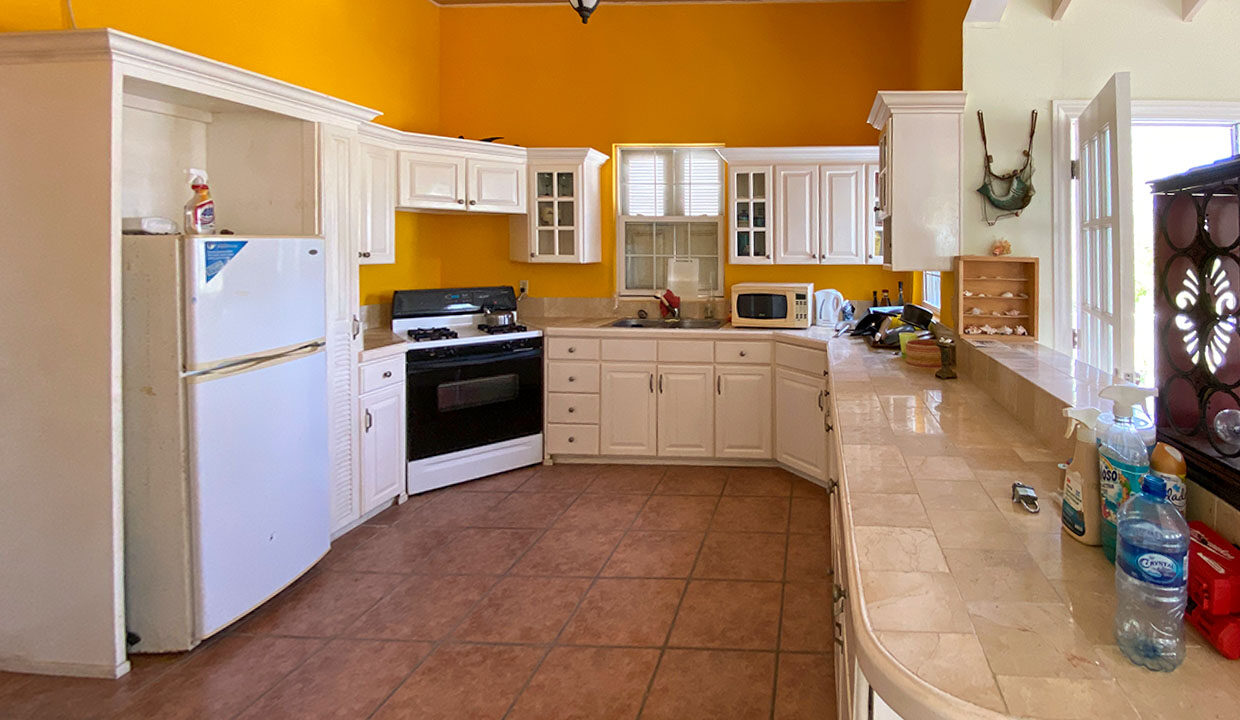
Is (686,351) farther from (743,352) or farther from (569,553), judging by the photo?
(569,553)

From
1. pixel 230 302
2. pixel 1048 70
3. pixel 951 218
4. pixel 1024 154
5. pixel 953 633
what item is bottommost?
pixel 953 633

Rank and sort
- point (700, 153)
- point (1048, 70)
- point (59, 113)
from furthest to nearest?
point (700, 153) → point (1048, 70) → point (59, 113)

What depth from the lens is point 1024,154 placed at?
12.7 ft

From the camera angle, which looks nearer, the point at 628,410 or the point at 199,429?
the point at 199,429

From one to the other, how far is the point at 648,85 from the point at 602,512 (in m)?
3.07

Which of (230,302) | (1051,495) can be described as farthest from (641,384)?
(1051,495)

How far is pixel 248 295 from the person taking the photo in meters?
3.10

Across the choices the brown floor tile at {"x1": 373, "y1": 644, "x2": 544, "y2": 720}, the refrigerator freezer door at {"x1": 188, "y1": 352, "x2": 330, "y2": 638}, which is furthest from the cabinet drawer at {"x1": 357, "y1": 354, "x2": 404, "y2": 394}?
the brown floor tile at {"x1": 373, "y1": 644, "x2": 544, "y2": 720}

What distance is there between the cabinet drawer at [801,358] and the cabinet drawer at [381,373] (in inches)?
87.3

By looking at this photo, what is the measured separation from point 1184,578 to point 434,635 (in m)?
2.52

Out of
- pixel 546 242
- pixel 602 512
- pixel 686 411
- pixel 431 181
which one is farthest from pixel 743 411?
pixel 431 181

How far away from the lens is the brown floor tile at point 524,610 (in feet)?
10.2

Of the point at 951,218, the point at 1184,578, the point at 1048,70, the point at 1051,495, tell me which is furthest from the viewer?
the point at 951,218

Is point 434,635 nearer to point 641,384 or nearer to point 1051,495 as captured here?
point 1051,495
